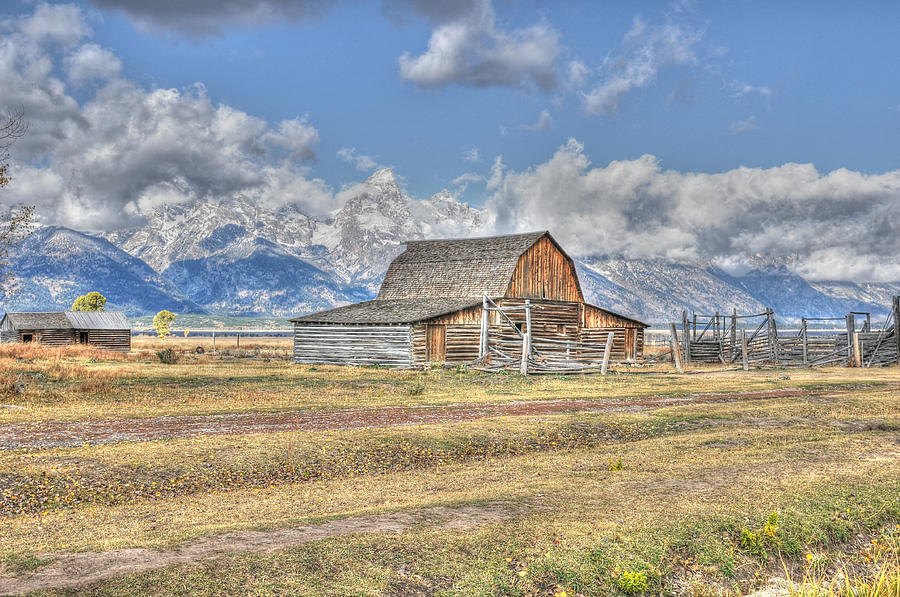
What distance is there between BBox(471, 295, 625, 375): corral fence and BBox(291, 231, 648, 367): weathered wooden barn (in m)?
0.63

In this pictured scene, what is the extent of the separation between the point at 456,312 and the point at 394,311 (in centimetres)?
524

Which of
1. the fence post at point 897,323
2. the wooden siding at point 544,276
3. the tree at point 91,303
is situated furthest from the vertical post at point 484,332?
the tree at point 91,303

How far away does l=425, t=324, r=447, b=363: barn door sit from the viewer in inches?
1766

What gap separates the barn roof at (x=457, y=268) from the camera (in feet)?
164

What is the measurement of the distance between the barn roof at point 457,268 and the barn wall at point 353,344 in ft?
23.3

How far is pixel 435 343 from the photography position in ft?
148

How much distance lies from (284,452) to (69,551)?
645 cm

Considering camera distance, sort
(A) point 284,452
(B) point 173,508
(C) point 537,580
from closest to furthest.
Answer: (C) point 537,580
(B) point 173,508
(A) point 284,452

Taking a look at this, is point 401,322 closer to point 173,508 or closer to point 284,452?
point 284,452

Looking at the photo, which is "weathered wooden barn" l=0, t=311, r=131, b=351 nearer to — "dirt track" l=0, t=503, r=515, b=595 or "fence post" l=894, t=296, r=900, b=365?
"fence post" l=894, t=296, r=900, b=365

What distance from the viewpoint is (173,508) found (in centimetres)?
1043

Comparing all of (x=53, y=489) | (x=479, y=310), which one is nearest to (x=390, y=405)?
(x=53, y=489)

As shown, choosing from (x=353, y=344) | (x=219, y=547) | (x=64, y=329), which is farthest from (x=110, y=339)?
(x=219, y=547)

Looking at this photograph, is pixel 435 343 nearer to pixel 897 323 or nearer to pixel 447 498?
pixel 897 323
